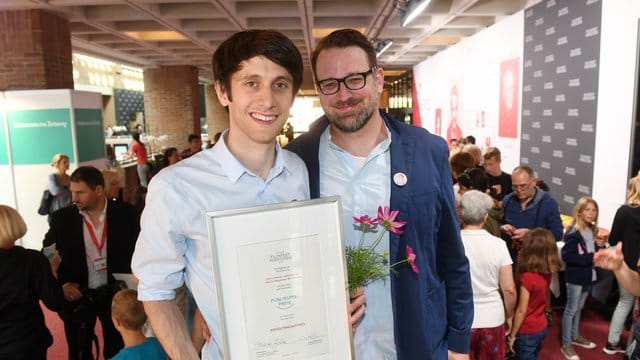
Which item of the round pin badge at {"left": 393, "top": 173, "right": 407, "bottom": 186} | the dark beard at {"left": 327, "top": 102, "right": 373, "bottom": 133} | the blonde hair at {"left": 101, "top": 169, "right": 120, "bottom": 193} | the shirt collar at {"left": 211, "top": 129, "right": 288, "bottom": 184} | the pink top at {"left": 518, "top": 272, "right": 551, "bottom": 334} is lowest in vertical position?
the pink top at {"left": 518, "top": 272, "right": 551, "bottom": 334}

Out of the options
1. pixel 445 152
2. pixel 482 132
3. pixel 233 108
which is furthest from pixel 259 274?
pixel 482 132

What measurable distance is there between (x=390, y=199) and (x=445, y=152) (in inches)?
12.5

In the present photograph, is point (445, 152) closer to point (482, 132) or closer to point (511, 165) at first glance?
point (511, 165)

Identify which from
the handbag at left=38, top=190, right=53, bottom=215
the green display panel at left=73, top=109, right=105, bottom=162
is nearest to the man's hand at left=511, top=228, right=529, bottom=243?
the handbag at left=38, top=190, right=53, bottom=215

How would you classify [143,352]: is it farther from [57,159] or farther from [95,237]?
[57,159]

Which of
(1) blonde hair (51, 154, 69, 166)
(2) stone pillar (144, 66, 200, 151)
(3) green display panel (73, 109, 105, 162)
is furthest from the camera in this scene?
(2) stone pillar (144, 66, 200, 151)

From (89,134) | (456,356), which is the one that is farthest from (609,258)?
(89,134)

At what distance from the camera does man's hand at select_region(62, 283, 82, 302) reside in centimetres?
308

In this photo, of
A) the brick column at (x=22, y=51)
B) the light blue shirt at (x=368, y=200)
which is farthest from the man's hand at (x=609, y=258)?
the brick column at (x=22, y=51)

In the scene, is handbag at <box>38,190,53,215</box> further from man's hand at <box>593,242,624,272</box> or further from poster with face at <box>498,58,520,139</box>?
poster with face at <box>498,58,520,139</box>

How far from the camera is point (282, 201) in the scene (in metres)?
1.39

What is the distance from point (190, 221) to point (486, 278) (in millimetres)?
2329

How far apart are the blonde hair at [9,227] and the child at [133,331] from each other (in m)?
0.76

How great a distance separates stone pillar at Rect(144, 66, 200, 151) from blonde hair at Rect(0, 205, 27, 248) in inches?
488
